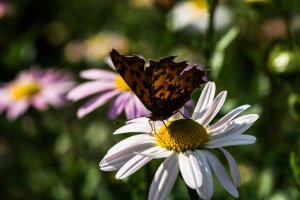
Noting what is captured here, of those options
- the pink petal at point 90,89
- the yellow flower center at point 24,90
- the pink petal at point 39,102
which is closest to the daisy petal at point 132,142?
the pink petal at point 90,89

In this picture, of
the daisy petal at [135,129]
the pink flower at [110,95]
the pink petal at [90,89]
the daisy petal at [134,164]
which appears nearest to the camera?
the daisy petal at [134,164]

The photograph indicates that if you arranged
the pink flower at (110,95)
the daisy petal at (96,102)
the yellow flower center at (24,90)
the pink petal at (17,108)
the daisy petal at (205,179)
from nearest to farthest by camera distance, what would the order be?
the daisy petal at (205,179)
the pink flower at (110,95)
the daisy petal at (96,102)
the pink petal at (17,108)
the yellow flower center at (24,90)

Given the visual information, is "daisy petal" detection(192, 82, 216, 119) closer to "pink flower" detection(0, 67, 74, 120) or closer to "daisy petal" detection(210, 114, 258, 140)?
"daisy petal" detection(210, 114, 258, 140)

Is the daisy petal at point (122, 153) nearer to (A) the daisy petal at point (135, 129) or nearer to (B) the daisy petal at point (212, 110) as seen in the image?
(A) the daisy petal at point (135, 129)

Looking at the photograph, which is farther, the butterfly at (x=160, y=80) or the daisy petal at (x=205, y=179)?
the butterfly at (x=160, y=80)

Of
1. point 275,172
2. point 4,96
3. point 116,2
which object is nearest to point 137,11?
point 116,2

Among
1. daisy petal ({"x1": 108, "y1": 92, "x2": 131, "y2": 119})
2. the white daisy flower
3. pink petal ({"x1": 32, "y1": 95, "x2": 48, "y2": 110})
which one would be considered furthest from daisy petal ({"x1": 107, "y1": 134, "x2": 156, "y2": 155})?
pink petal ({"x1": 32, "y1": 95, "x2": 48, "y2": 110})

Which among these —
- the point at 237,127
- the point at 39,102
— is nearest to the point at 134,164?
the point at 237,127

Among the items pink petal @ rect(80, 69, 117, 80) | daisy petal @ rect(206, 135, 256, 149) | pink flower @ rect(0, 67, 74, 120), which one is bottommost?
daisy petal @ rect(206, 135, 256, 149)
